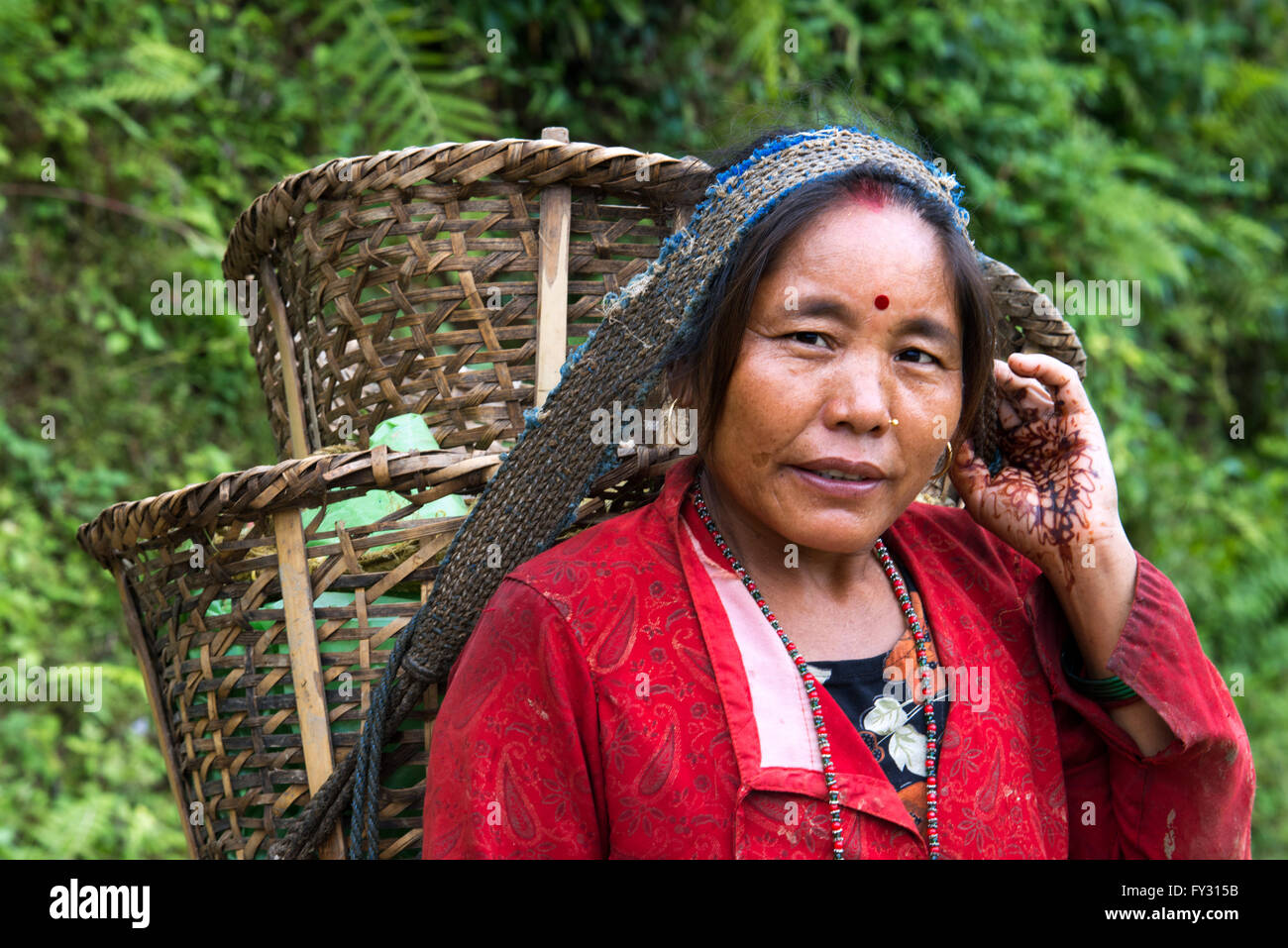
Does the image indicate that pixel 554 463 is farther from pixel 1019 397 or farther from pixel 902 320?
pixel 1019 397

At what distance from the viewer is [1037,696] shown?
4.86ft

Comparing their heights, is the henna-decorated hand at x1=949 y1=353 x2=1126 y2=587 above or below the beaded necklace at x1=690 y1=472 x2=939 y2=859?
above

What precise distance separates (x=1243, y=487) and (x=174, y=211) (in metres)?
4.64

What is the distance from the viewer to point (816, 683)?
1335 mm

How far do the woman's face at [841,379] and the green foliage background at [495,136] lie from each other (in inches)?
65.4

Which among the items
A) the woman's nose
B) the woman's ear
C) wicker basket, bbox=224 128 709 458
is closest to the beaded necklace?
the woman's ear

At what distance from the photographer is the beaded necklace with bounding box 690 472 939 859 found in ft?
4.14

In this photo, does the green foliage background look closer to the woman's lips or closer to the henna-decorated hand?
the henna-decorated hand

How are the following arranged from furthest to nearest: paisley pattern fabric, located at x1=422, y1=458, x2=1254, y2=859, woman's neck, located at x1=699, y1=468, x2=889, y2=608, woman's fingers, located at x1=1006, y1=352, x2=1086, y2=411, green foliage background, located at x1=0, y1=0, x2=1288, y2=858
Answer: green foliage background, located at x1=0, y1=0, x2=1288, y2=858 → woman's fingers, located at x1=1006, y1=352, x2=1086, y2=411 → woman's neck, located at x1=699, y1=468, x2=889, y2=608 → paisley pattern fabric, located at x1=422, y1=458, x2=1254, y2=859

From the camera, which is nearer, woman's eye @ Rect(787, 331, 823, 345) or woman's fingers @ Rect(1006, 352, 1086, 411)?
woman's eye @ Rect(787, 331, 823, 345)

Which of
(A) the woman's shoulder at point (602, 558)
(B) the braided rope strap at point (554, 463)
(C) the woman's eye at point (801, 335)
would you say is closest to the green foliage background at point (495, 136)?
(B) the braided rope strap at point (554, 463)

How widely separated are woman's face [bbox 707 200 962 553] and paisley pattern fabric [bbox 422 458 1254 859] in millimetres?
143

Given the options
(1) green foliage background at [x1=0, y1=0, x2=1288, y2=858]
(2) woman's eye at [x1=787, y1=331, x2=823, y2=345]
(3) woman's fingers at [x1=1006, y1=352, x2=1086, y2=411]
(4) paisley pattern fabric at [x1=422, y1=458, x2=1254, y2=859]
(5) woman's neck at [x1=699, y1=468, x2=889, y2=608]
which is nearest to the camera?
(4) paisley pattern fabric at [x1=422, y1=458, x2=1254, y2=859]
